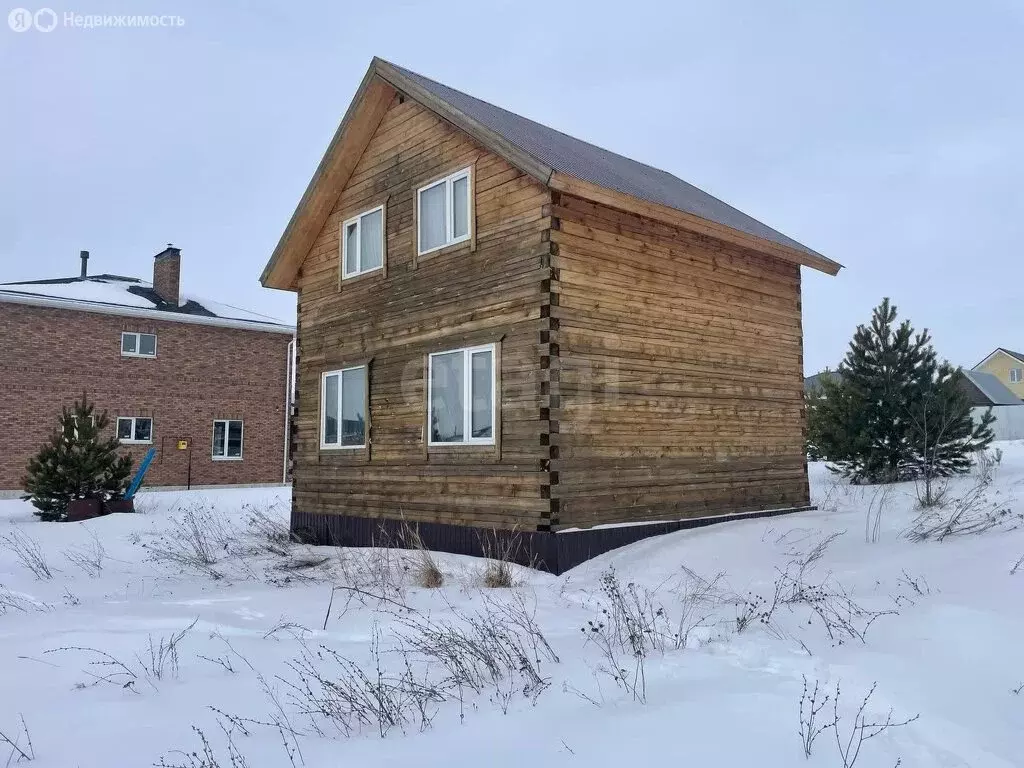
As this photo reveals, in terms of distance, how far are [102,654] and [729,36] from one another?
→ 11224 centimetres

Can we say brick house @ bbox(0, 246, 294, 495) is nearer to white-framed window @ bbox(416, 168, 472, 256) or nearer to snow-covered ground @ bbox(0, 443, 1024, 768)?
snow-covered ground @ bbox(0, 443, 1024, 768)

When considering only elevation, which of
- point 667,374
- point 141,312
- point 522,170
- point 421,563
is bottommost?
point 421,563

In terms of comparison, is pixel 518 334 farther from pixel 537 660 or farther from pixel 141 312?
pixel 141 312

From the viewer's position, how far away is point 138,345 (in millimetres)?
24750

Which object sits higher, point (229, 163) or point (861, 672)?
point (229, 163)

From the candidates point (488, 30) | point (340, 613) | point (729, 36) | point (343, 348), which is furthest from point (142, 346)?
point (488, 30)

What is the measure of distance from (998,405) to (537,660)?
48.0m

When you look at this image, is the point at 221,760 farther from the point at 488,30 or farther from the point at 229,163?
the point at 229,163

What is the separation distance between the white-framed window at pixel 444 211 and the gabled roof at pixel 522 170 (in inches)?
32.9

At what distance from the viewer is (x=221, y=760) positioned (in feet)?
14.4

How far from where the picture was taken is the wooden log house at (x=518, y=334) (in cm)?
1023

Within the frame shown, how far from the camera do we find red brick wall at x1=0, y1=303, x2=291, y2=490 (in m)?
22.7

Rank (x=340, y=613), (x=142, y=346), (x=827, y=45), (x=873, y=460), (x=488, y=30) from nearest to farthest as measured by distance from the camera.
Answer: (x=340, y=613), (x=873, y=460), (x=142, y=346), (x=827, y=45), (x=488, y=30)

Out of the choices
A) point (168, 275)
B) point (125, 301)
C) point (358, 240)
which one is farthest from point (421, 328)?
point (168, 275)
